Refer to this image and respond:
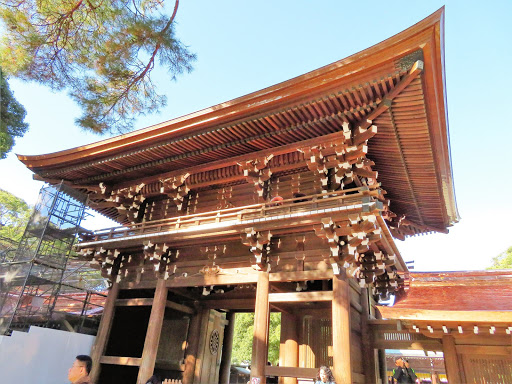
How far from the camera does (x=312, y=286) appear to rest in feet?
32.3

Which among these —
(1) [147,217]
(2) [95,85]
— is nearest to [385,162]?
(1) [147,217]

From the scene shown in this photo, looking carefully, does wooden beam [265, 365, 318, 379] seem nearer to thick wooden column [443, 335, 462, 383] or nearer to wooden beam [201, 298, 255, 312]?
thick wooden column [443, 335, 462, 383]

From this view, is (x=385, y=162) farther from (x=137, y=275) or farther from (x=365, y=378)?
(x=137, y=275)

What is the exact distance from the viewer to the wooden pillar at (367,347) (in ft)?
26.4

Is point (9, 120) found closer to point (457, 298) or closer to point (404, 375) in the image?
point (404, 375)

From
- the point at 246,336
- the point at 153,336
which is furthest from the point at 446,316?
the point at 246,336

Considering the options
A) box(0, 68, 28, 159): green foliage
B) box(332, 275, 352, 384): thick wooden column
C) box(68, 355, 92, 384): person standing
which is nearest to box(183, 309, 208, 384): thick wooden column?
box(332, 275, 352, 384): thick wooden column

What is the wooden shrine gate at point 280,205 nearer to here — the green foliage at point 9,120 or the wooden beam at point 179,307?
the wooden beam at point 179,307

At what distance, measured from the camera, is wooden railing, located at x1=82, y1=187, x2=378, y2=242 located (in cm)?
681

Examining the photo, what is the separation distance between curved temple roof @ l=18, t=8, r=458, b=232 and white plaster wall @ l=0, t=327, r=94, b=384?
441 cm

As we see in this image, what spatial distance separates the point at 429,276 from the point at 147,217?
8.16m

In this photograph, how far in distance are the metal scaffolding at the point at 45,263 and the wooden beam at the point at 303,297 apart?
250 inches

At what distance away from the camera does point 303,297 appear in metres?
7.20

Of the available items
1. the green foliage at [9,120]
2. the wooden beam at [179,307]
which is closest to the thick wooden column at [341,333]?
the wooden beam at [179,307]
